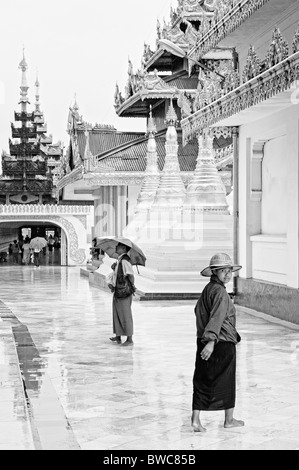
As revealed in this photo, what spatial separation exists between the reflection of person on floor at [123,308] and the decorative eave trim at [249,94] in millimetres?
2863

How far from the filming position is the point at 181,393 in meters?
7.76

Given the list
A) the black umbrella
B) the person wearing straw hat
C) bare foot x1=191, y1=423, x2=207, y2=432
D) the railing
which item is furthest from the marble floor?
the railing

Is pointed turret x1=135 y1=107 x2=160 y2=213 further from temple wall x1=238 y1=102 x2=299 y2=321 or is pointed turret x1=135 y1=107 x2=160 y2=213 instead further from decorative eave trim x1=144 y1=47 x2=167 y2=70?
temple wall x1=238 y1=102 x2=299 y2=321

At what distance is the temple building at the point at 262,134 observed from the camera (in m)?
11.8

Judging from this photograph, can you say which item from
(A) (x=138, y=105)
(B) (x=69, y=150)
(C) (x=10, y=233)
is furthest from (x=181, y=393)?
(C) (x=10, y=233)

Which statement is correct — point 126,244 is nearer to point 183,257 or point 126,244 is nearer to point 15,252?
point 183,257

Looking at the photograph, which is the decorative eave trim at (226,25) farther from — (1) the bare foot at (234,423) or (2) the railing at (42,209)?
(2) the railing at (42,209)

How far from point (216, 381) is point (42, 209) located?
29982mm

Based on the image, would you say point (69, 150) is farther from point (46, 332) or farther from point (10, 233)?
point (10, 233)

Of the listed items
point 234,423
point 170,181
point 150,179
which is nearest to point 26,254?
point 150,179

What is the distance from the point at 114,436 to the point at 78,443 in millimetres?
334

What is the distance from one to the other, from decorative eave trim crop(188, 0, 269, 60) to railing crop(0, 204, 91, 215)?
66.1 feet

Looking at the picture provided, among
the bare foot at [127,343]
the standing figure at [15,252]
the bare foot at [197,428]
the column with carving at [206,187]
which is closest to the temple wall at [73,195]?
the standing figure at [15,252]

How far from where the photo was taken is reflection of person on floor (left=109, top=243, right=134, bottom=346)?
10914mm
